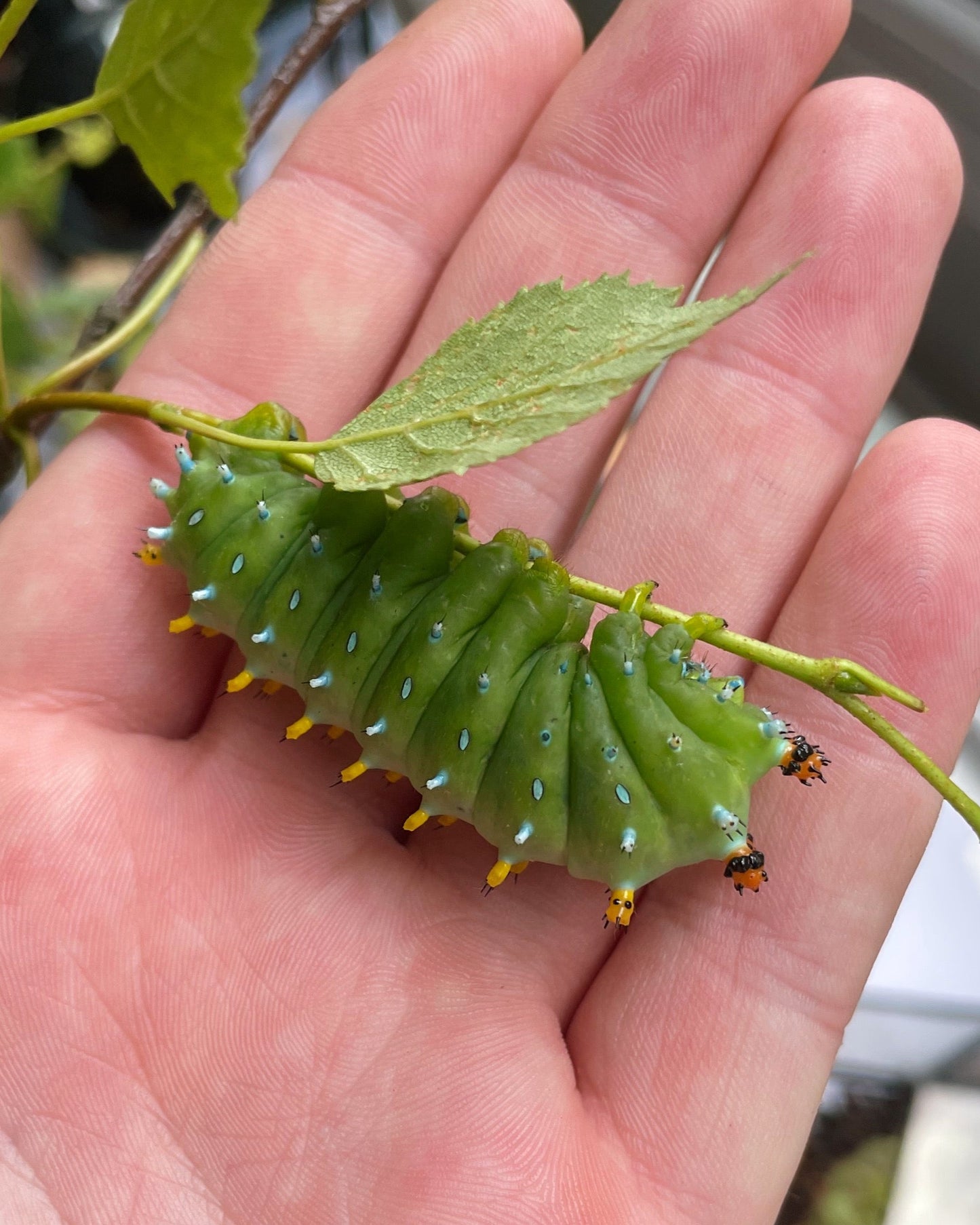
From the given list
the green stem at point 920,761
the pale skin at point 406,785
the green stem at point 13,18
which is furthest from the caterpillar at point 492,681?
the green stem at point 13,18

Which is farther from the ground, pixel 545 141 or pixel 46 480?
pixel 545 141

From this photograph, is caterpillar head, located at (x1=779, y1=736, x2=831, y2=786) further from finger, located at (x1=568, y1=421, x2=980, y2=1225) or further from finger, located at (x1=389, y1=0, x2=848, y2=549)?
finger, located at (x1=389, y1=0, x2=848, y2=549)

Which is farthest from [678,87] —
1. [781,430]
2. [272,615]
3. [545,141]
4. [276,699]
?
[276,699]

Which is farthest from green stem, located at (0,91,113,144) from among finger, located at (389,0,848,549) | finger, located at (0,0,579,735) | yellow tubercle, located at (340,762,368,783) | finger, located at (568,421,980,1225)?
finger, located at (568,421,980,1225)

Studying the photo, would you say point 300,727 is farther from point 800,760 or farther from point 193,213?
point 193,213

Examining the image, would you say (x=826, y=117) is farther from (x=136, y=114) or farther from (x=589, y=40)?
(x=589, y=40)

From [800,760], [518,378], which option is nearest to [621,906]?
[800,760]

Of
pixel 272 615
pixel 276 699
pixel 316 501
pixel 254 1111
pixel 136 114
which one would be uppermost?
pixel 136 114

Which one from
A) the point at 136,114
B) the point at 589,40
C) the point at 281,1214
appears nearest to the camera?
the point at 136,114
